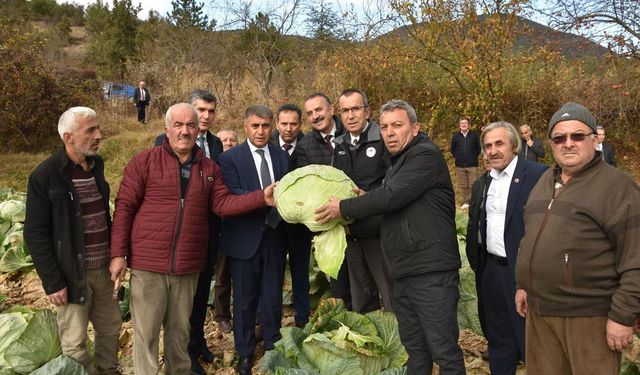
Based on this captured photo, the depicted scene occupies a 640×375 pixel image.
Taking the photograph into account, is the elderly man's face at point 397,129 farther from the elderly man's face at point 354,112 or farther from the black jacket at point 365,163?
the elderly man's face at point 354,112

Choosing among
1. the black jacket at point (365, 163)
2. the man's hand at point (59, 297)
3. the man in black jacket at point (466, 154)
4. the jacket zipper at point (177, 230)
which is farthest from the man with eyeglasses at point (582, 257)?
the man in black jacket at point (466, 154)

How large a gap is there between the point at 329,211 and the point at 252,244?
940mm

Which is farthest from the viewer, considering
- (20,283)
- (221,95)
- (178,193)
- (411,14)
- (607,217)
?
(221,95)

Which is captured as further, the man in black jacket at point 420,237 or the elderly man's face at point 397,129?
the elderly man's face at point 397,129

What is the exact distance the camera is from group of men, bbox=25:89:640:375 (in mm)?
2729

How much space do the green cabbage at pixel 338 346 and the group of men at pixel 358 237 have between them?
28 cm

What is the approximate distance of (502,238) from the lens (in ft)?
12.2

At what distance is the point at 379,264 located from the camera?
13.8 feet

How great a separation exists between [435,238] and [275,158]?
176 centimetres

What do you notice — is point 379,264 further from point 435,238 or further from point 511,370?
point 511,370

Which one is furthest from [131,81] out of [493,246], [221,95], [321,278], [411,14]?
[493,246]

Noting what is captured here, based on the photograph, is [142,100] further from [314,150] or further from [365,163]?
[365,163]

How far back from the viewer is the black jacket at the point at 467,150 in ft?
Result: 39.0

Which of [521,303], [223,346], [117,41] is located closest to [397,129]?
[521,303]
